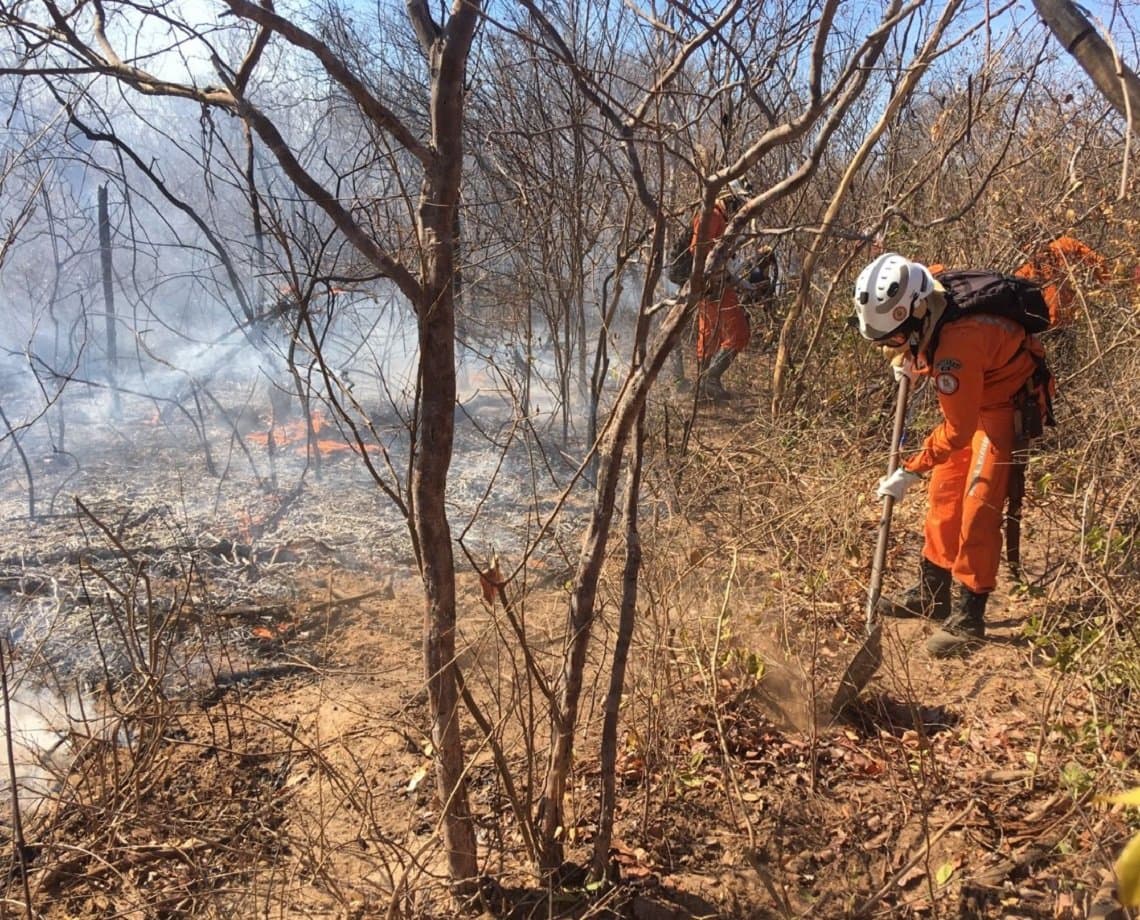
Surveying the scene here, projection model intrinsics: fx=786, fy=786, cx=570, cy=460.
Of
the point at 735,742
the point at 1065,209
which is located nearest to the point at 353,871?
the point at 735,742

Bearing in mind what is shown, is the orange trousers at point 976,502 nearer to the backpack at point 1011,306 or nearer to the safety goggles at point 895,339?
the backpack at point 1011,306

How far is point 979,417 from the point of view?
3.71 meters

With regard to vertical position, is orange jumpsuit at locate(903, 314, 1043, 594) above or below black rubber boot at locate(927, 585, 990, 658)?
above

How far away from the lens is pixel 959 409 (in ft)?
11.5

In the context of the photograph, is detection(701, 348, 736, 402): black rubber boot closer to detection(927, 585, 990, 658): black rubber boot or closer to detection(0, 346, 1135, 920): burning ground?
detection(0, 346, 1135, 920): burning ground

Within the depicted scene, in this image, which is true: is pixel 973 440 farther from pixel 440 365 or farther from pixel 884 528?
pixel 440 365

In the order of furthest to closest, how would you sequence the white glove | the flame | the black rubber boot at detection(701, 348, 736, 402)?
the black rubber boot at detection(701, 348, 736, 402) → the flame → the white glove

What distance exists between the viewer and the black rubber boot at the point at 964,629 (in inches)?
150

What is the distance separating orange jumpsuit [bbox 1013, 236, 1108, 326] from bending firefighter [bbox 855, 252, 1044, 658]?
56.5 inches

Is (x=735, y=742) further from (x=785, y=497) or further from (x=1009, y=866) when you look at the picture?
(x=785, y=497)

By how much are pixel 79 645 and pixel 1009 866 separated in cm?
421

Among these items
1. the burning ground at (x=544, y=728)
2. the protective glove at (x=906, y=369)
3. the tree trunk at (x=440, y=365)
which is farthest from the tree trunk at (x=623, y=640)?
the protective glove at (x=906, y=369)

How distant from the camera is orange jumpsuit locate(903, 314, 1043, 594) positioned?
11.5 ft

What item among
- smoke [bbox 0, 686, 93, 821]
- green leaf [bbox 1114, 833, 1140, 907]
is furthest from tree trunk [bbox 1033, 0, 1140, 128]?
smoke [bbox 0, 686, 93, 821]
